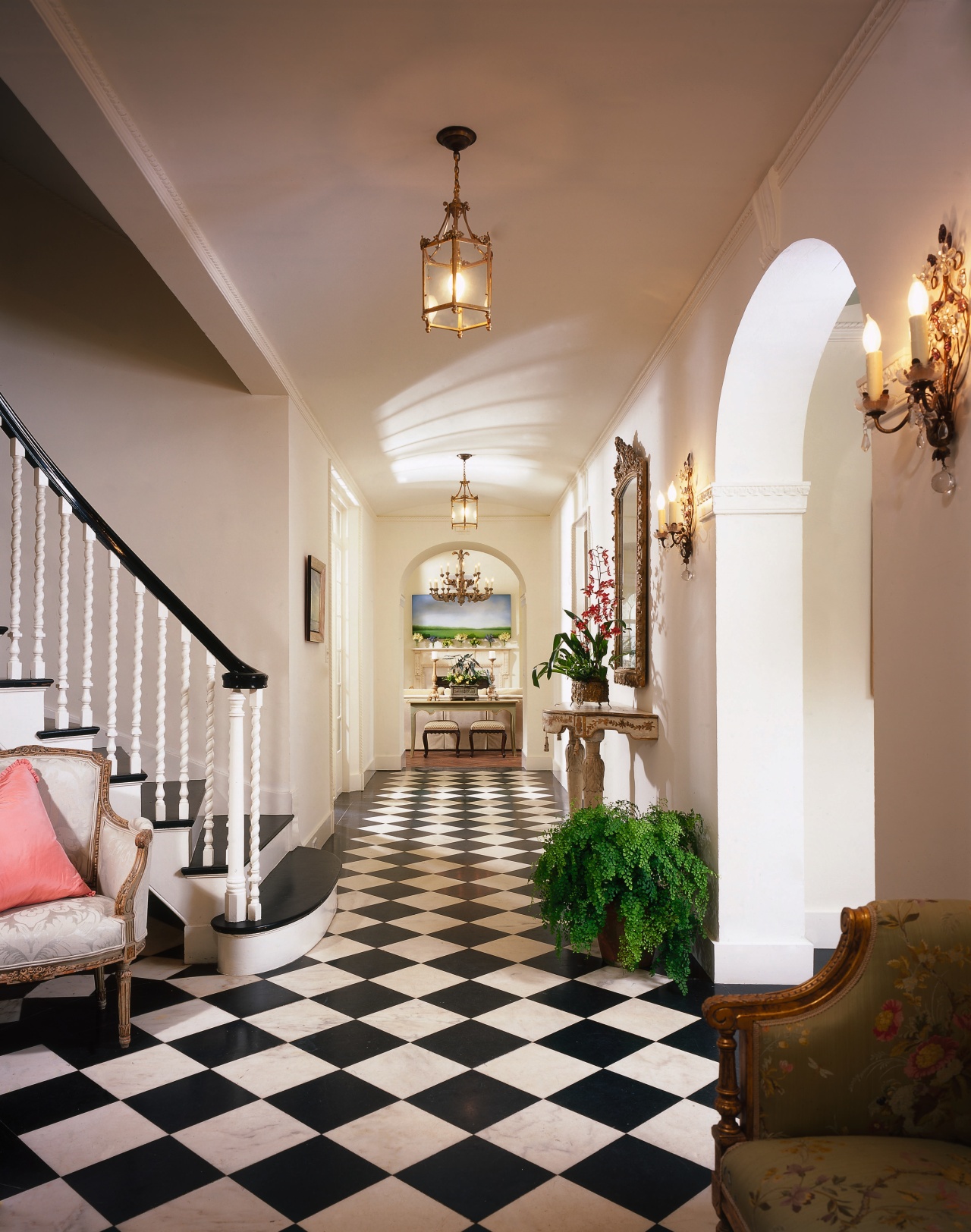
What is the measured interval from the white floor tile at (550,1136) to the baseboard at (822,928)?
2.13m

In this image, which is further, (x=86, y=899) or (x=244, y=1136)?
(x=86, y=899)

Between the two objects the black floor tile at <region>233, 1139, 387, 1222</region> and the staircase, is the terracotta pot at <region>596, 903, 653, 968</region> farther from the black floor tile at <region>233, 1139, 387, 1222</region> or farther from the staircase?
the black floor tile at <region>233, 1139, 387, 1222</region>

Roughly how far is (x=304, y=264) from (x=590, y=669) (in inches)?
113

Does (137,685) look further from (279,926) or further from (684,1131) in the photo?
(684,1131)

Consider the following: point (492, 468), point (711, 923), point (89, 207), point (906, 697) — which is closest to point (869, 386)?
point (906, 697)

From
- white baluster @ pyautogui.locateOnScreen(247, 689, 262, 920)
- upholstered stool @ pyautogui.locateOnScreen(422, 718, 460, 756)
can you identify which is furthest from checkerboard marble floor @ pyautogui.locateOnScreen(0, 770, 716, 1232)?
upholstered stool @ pyautogui.locateOnScreen(422, 718, 460, 756)

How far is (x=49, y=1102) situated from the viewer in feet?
9.09

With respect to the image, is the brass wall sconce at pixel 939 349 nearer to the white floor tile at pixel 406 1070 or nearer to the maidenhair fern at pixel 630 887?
the maidenhair fern at pixel 630 887

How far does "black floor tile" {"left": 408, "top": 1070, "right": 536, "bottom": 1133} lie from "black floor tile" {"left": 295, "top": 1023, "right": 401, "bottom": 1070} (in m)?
0.35

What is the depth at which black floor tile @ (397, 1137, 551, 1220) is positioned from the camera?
7.36 ft

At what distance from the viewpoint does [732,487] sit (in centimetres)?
390

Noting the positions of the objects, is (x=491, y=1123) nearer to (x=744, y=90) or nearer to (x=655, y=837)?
(x=655, y=837)

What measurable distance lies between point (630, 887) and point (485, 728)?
9534 mm

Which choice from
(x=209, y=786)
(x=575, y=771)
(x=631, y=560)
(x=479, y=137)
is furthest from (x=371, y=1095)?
(x=631, y=560)
